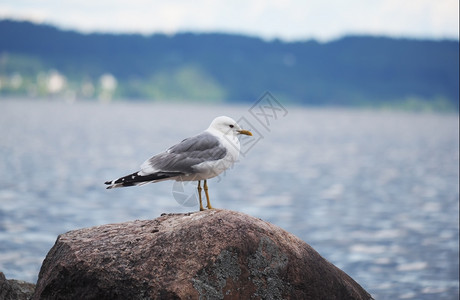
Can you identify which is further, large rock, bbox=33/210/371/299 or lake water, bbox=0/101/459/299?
lake water, bbox=0/101/459/299

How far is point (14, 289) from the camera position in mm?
9141

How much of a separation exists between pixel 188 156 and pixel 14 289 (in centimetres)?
345

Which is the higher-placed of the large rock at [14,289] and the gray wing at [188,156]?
the gray wing at [188,156]

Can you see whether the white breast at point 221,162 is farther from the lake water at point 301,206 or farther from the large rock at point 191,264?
the lake water at point 301,206

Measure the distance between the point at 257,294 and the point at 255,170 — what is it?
44.9 metres

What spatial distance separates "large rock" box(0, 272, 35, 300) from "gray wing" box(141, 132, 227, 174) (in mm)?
2772

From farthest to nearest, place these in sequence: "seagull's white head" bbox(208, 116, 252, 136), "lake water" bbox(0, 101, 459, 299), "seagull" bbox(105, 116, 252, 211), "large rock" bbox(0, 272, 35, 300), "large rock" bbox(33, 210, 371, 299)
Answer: "lake water" bbox(0, 101, 459, 299) < "large rock" bbox(0, 272, 35, 300) < "seagull's white head" bbox(208, 116, 252, 136) < "seagull" bbox(105, 116, 252, 211) < "large rock" bbox(33, 210, 371, 299)

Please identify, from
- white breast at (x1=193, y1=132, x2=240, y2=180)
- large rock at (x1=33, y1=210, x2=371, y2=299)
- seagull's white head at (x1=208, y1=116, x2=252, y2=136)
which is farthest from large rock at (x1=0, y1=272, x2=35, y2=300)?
seagull's white head at (x1=208, y1=116, x2=252, y2=136)

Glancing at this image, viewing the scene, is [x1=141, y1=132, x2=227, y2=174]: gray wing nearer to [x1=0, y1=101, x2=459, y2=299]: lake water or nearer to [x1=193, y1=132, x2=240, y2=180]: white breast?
[x1=193, y1=132, x2=240, y2=180]: white breast

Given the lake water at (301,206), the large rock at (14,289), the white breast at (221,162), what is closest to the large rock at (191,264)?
the white breast at (221,162)

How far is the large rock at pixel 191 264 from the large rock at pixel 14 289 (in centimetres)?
135

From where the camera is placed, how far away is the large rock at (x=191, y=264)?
23.2 feet

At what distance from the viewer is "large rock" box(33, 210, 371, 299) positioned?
706cm

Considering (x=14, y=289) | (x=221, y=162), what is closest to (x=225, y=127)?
(x=221, y=162)
